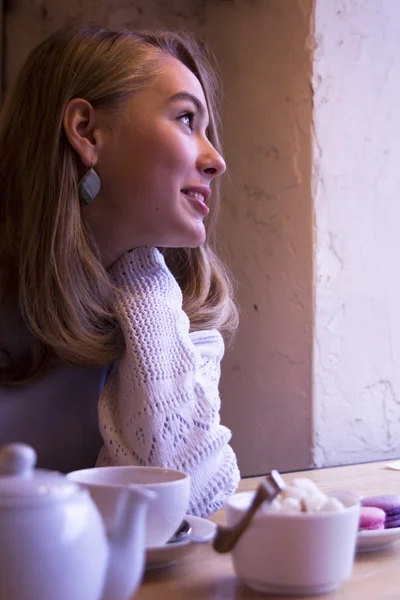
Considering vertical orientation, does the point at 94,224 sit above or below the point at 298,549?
above

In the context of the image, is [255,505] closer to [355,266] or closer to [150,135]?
[150,135]

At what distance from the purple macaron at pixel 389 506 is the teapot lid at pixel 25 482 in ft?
1.22

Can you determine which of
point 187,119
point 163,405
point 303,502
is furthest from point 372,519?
point 187,119

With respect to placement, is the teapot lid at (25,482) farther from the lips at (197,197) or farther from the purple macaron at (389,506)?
the lips at (197,197)

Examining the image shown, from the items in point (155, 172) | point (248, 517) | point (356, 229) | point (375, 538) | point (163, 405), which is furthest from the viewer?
point (356, 229)

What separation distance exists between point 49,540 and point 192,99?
2.49ft

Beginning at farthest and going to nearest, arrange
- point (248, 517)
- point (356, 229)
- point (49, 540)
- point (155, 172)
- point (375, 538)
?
1. point (356, 229)
2. point (155, 172)
3. point (375, 538)
4. point (248, 517)
5. point (49, 540)

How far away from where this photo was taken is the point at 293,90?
1571 millimetres

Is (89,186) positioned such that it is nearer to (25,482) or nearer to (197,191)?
(197,191)

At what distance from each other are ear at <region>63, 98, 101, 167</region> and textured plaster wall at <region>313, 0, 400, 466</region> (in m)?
0.67

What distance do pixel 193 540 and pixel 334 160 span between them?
1.13 meters

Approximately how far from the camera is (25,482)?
36 centimetres

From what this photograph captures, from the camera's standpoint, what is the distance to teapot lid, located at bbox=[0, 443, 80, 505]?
13.9 inches

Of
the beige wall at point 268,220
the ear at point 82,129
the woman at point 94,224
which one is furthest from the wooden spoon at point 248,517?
the beige wall at point 268,220
